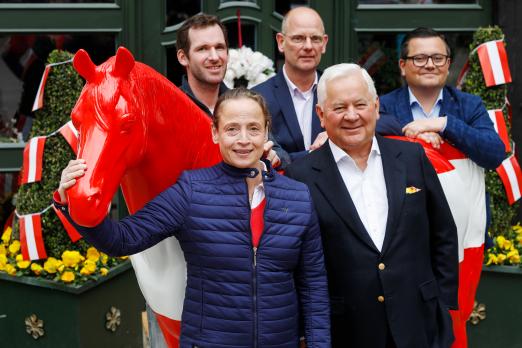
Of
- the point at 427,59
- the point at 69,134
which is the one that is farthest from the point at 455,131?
the point at 69,134

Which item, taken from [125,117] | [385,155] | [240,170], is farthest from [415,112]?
[125,117]

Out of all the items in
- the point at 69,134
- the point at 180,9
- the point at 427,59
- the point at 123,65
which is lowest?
the point at 69,134

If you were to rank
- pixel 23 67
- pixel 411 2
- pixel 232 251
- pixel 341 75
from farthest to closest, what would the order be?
1. pixel 411 2
2. pixel 23 67
3. pixel 341 75
4. pixel 232 251

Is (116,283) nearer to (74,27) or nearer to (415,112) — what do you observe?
(74,27)

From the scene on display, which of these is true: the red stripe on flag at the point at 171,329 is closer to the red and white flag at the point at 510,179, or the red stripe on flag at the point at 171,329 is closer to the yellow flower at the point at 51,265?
the yellow flower at the point at 51,265

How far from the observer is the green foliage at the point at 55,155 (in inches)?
171

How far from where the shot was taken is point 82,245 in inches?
174

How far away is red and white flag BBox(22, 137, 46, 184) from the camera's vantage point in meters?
4.33

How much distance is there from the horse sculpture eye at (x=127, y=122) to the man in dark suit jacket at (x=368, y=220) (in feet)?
2.24

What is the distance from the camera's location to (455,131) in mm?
3072

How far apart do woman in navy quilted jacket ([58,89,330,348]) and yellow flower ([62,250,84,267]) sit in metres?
2.01

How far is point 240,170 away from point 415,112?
1.23 metres

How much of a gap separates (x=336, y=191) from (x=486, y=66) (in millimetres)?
2374

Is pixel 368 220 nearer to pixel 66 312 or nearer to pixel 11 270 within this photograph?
pixel 66 312
